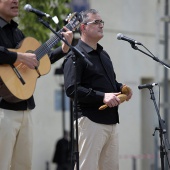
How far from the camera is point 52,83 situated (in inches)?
564

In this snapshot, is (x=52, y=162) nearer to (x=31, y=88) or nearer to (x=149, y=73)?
(x=149, y=73)

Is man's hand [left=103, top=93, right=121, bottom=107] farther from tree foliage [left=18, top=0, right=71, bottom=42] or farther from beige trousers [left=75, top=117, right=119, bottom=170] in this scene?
tree foliage [left=18, top=0, right=71, bottom=42]

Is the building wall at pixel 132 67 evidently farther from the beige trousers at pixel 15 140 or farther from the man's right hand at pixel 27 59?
the man's right hand at pixel 27 59

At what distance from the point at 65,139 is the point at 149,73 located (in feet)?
10.9

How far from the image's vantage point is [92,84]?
6.20m

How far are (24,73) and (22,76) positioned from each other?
43 millimetres

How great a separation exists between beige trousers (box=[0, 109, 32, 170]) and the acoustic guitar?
16 centimetres

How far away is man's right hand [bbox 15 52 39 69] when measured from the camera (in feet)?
18.5

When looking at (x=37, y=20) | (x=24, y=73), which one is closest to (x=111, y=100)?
(x=24, y=73)

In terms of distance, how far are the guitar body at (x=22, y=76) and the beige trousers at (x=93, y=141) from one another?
641 millimetres

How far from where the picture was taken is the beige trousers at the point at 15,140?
564 centimetres

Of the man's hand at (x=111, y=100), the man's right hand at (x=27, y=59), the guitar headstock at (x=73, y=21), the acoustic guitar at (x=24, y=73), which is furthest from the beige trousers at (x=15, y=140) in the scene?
the guitar headstock at (x=73, y=21)

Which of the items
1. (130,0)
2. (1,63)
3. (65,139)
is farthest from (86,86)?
(130,0)

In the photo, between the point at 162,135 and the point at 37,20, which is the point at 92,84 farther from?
the point at 37,20
